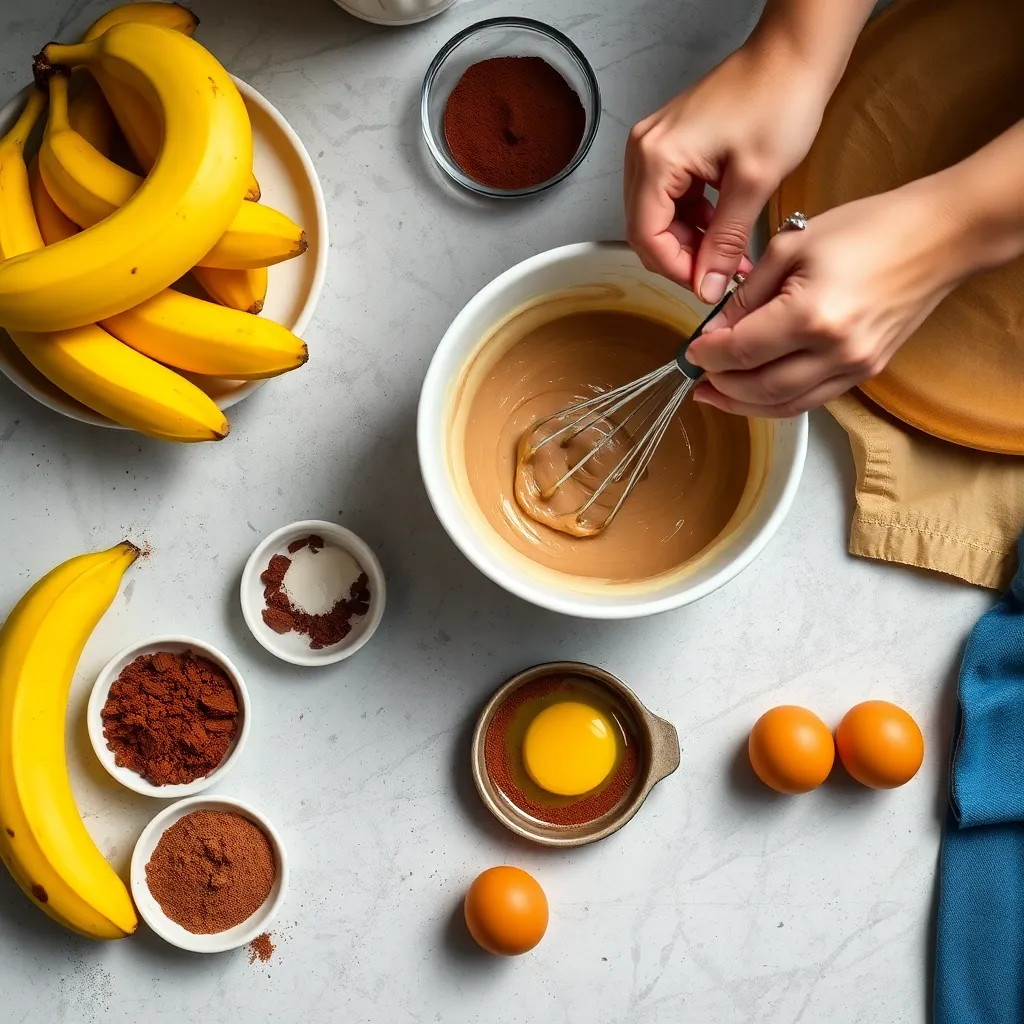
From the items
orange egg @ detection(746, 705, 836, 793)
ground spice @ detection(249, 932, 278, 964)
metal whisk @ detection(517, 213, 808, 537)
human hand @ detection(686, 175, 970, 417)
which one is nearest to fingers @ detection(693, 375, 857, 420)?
human hand @ detection(686, 175, 970, 417)

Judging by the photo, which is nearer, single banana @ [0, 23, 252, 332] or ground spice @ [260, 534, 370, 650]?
single banana @ [0, 23, 252, 332]

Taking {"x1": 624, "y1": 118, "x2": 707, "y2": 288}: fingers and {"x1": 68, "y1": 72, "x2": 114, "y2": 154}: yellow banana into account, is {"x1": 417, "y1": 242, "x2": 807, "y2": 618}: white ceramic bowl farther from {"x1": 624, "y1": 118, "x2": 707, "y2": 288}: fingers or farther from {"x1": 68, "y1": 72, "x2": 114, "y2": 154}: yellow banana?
{"x1": 68, "y1": 72, "x2": 114, "y2": 154}: yellow banana

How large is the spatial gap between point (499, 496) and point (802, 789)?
1.36 ft

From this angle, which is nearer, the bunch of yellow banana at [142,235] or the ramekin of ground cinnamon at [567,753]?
the bunch of yellow banana at [142,235]

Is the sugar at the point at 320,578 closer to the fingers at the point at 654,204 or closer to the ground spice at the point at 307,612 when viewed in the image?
the ground spice at the point at 307,612

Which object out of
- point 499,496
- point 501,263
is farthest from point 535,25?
point 499,496

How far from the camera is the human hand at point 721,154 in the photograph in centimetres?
79

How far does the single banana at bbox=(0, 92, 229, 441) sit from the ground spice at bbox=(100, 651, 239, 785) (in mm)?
245

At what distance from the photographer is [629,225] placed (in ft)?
2.64

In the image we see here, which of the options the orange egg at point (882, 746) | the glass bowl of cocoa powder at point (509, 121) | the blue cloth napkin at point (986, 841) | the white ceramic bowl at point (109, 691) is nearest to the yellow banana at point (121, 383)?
the white ceramic bowl at point (109, 691)

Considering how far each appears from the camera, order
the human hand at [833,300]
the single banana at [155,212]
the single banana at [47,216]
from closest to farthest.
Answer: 1. the human hand at [833,300]
2. the single banana at [155,212]
3. the single banana at [47,216]

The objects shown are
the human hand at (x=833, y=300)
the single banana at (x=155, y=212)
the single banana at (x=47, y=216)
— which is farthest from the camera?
the single banana at (x=47, y=216)

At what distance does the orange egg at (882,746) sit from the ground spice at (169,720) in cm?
62

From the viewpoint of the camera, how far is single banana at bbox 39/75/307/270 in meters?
0.85
